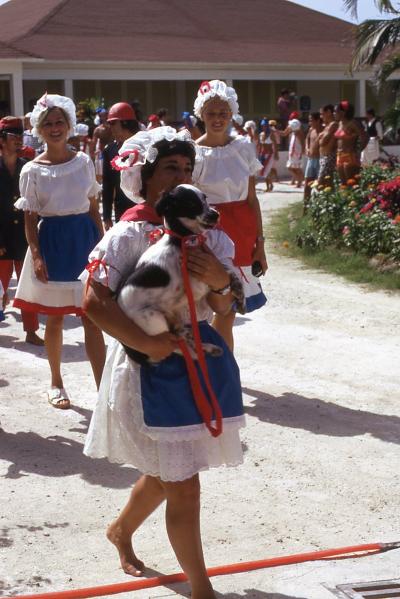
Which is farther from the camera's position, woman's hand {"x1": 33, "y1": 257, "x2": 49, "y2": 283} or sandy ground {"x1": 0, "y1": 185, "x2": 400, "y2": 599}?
woman's hand {"x1": 33, "y1": 257, "x2": 49, "y2": 283}

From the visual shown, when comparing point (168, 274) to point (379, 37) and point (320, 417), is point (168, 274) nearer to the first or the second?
point (320, 417)

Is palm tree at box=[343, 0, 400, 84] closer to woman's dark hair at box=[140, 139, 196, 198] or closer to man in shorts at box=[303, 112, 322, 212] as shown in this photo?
man in shorts at box=[303, 112, 322, 212]

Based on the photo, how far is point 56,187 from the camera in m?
6.50

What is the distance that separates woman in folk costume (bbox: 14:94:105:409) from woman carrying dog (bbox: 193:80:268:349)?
74 centimetres

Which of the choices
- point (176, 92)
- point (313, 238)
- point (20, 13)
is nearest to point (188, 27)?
point (176, 92)

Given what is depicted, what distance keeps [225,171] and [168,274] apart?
2.93 meters

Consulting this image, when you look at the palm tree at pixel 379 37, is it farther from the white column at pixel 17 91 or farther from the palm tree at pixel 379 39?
the white column at pixel 17 91

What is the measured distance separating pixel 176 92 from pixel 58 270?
25591 mm

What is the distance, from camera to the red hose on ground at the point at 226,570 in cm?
398

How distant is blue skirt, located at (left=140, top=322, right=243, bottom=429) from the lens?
3.63 m

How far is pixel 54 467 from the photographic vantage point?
562cm

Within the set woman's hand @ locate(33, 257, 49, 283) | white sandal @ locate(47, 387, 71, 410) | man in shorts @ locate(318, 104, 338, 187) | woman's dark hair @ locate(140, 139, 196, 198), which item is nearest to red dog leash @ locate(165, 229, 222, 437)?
woman's dark hair @ locate(140, 139, 196, 198)

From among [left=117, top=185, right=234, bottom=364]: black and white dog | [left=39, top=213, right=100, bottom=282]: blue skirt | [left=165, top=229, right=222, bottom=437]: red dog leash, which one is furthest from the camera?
[left=39, top=213, right=100, bottom=282]: blue skirt

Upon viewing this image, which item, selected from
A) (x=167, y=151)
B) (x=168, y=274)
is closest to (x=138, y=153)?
(x=167, y=151)
